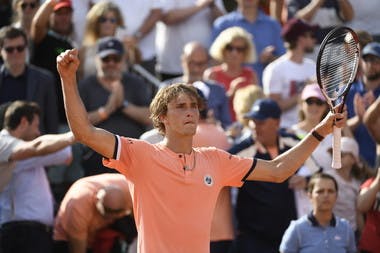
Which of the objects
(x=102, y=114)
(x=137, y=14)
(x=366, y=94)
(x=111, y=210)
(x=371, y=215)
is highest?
(x=137, y=14)

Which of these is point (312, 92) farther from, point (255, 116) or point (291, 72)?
point (291, 72)

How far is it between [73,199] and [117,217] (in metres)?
0.44

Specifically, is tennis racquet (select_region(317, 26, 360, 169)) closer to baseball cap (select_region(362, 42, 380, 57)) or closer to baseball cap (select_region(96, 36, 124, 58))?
baseball cap (select_region(362, 42, 380, 57))

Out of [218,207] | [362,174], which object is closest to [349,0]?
[362,174]

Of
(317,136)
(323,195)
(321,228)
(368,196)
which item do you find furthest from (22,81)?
(317,136)

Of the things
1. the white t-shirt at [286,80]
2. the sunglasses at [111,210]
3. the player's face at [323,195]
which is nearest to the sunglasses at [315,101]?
the white t-shirt at [286,80]

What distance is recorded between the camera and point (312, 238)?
926 cm

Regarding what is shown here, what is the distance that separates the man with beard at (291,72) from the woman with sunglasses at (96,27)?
177cm

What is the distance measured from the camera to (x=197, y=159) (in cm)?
718

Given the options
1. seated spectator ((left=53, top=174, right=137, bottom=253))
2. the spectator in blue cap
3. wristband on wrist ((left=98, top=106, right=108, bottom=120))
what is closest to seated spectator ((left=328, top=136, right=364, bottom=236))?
the spectator in blue cap

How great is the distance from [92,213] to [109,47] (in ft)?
7.04

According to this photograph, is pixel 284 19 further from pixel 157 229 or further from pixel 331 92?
pixel 157 229

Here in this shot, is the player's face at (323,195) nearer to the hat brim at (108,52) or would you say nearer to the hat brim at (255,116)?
the hat brim at (255,116)

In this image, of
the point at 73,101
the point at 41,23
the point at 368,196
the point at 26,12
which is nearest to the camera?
the point at 73,101
